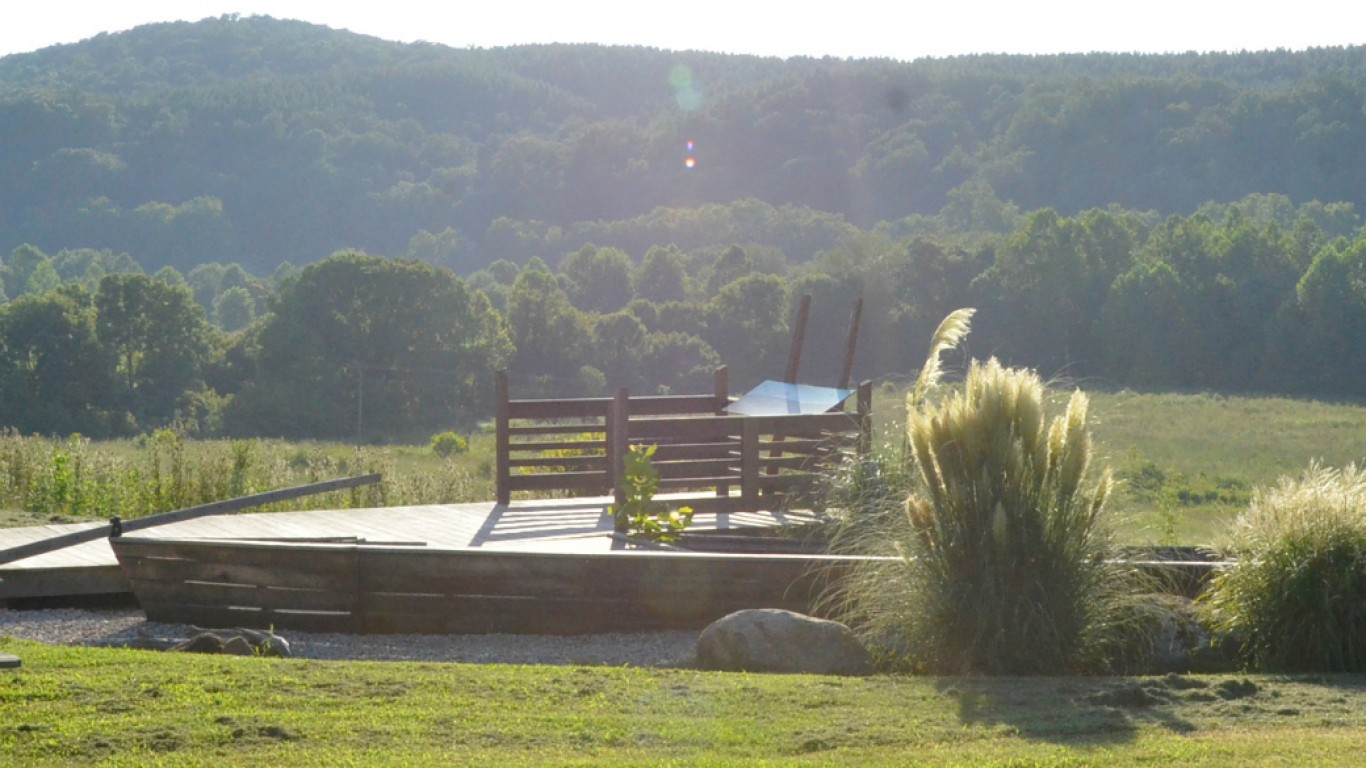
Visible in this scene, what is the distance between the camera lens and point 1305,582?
6.24m

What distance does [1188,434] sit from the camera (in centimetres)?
4422

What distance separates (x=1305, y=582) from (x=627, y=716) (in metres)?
3.20

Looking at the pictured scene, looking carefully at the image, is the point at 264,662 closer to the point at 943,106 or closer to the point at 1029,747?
the point at 1029,747

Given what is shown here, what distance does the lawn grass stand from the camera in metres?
4.37

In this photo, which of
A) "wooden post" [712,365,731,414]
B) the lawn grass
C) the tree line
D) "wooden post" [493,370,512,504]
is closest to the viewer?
the lawn grass

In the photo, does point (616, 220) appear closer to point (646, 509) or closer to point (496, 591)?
point (646, 509)

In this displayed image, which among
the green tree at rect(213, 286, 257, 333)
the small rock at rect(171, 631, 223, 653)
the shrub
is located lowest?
the shrub

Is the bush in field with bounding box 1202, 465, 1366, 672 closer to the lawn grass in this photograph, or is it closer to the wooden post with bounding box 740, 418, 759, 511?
the lawn grass

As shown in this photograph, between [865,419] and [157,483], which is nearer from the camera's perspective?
[865,419]

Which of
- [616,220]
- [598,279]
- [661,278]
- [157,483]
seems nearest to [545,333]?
[661,278]

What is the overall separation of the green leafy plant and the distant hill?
9036 cm

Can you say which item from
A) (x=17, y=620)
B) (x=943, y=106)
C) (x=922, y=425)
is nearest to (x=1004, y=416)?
(x=922, y=425)

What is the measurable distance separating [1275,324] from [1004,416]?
6037 centimetres

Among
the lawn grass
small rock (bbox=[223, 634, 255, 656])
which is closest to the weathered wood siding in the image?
small rock (bbox=[223, 634, 255, 656])
